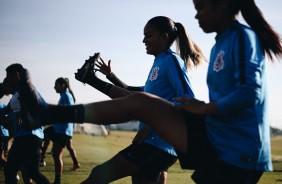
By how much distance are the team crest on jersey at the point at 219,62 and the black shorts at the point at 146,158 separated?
143 cm

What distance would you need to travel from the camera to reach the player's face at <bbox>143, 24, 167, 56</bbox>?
4.52m

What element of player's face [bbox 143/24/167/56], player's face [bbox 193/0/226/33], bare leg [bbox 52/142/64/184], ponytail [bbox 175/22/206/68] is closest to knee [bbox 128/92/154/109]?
player's face [bbox 193/0/226/33]

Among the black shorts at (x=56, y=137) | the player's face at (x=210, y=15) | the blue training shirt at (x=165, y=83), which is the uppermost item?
the player's face at (x=210, y=15)

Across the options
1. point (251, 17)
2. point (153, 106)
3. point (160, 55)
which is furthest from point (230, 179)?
point (160, 55)

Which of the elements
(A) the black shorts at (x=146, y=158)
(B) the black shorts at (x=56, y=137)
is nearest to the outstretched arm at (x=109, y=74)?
(A) the black shorts at (x=146, y=158)

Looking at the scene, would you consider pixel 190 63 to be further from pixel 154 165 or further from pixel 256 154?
pixel 256 154

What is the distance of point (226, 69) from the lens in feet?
8.80

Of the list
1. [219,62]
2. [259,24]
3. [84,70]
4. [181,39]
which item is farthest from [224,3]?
[181,39]

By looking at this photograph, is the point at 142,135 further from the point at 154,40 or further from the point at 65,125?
the point at 65,125

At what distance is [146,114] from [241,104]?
649 millimetres

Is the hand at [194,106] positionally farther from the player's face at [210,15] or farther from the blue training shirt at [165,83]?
the blue training shirt at [165,83]

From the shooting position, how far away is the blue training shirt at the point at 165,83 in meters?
3.98

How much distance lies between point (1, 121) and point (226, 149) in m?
4.14

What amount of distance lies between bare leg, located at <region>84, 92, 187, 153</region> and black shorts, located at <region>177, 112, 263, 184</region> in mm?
58
